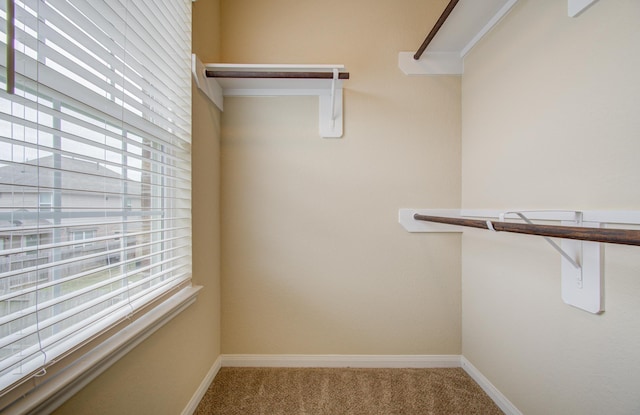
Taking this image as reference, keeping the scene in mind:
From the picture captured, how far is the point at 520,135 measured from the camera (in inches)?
45.3

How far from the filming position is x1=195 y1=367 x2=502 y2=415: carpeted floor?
128cm

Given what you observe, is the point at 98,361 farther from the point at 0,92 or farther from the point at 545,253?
the point at 545,253

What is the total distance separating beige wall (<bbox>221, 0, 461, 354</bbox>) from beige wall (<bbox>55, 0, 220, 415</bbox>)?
0.12 meters

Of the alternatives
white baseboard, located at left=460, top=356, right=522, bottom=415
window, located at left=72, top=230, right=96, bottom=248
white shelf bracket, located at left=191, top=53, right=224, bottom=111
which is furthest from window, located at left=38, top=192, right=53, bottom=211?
white baseboard, located at left=460, top=356, right=522, bottom=415

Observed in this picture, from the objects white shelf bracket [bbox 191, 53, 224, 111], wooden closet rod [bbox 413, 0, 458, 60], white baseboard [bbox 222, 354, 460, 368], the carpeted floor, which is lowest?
the carpeted floor

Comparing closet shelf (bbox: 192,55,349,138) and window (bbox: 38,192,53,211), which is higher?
closet shelf (bbox: 192,55,349,138)

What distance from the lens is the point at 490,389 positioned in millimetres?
1345

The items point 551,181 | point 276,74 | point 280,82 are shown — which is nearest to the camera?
point 551,181

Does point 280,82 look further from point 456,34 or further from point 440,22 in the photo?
point 456,34

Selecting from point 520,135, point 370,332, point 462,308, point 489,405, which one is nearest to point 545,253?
point 520,135

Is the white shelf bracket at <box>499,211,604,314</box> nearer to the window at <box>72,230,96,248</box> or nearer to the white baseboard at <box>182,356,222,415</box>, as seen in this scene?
the window at <box>72,230,96,248</box>

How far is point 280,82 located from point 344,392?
1.87 m

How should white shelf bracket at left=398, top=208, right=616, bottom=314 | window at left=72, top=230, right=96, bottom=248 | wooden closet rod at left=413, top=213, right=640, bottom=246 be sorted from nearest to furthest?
wooden closet rod at left=413, top=213, right=640, bottom=246, window at left=72, top=230, right=96, bottom=248, white shelf bracket at left=398, top=208, right=616, bottom=314

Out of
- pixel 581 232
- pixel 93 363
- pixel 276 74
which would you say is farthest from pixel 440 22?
pixel 93 363
